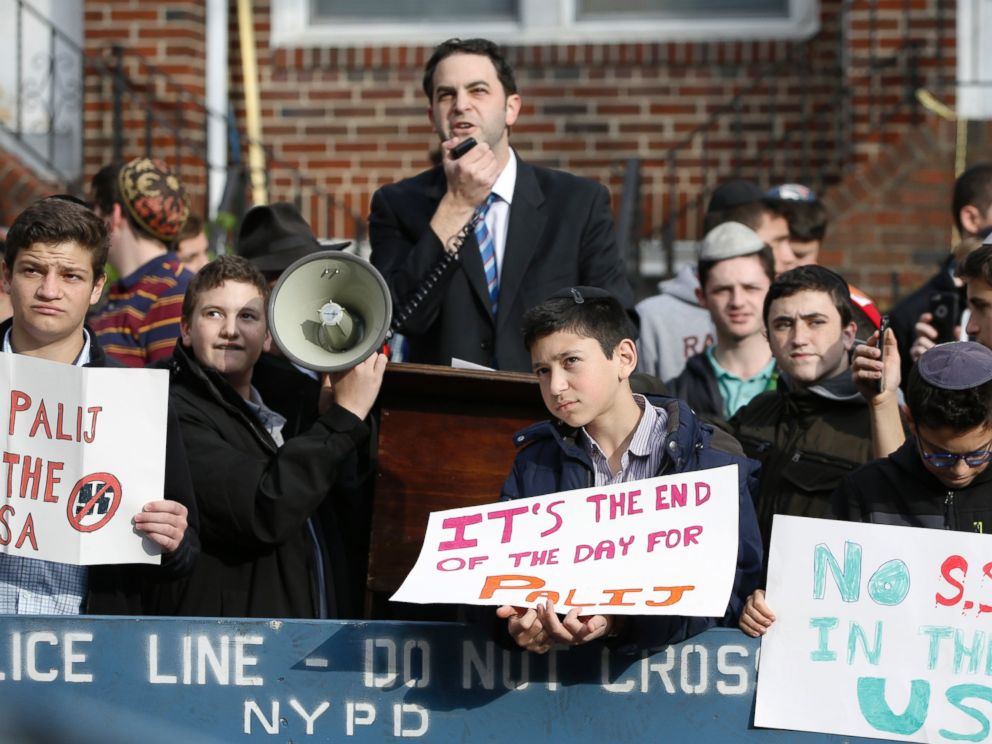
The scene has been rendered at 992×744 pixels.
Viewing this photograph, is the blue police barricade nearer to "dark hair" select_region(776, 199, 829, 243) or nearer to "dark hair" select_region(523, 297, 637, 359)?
"dark hair" select_region(523, 297, 637, 359)

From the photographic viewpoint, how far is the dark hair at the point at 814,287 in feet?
16.7

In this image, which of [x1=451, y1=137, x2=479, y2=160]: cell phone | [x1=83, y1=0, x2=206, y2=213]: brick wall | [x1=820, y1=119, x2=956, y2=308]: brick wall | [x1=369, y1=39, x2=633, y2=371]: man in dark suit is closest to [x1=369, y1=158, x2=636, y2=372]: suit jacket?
[x1=369, y1=39, x2=633, y2=371]: man in dark suit

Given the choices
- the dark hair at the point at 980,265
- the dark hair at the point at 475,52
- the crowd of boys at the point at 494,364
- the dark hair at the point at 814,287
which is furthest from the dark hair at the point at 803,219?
the dark hair at the point at 980,265

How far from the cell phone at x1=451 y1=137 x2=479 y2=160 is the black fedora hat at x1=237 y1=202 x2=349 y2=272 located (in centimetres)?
83

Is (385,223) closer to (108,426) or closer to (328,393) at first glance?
(328,393)

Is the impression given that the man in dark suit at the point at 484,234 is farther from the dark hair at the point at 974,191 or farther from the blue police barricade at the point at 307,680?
the dark hair at the point at 974,191

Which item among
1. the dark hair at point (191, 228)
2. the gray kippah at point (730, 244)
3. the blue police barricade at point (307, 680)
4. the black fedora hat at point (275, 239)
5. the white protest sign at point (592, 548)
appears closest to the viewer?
the white protest sign at point (592, 548)

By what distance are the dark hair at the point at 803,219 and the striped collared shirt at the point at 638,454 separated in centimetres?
306

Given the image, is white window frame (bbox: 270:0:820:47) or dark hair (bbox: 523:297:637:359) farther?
white window frame (bbox: 270:0:820:47)

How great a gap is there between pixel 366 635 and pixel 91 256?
1.38 meters

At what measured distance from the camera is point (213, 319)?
4.78 m

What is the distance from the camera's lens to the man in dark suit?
4.93 m

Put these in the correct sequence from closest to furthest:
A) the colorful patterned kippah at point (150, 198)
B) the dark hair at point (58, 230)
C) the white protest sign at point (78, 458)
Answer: the white protest sign at point (78, 458), the dark hair at point (58, 230), the colorful patterned kippah at point (150, 198)

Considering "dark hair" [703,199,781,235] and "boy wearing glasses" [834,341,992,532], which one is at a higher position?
"dark hair" [703,199,781,235]
